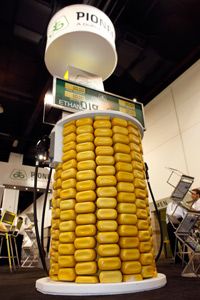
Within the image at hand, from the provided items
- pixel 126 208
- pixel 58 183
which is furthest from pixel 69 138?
pixel 126 208

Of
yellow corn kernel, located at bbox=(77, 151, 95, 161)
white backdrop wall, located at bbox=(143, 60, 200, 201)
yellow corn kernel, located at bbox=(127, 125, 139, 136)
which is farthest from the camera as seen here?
white backdrop wall, located at bbox=(143, 60, 200, 201)

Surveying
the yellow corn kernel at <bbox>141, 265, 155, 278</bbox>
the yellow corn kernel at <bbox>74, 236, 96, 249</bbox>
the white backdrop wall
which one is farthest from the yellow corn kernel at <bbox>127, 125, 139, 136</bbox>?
the white backdrop wall

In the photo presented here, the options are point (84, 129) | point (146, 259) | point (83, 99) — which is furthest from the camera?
point (83, 99)

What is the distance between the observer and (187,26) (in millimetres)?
5105

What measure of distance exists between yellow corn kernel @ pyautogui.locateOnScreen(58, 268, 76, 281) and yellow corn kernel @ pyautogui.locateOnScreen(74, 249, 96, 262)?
0.09 meters

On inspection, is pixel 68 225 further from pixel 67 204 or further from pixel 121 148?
pixel 121 148

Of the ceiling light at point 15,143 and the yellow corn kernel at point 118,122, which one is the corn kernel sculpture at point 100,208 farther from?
the ceiling light at point 15,143

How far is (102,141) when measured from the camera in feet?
6.01

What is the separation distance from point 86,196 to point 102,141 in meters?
0.46

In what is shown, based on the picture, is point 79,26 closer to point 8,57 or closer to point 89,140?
point 89,140

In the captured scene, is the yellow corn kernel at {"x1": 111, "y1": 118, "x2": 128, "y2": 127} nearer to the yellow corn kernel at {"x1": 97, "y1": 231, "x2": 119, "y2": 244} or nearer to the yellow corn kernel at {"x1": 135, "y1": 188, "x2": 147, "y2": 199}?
the yellow corn kernel at {"x1": 135, "y1": 188, "x2": 147, "y2": 199}

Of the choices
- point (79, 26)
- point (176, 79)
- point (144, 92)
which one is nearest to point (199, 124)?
point (176, 79)

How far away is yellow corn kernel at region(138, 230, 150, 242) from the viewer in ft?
5.60

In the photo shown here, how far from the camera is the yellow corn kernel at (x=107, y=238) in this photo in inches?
61.1
